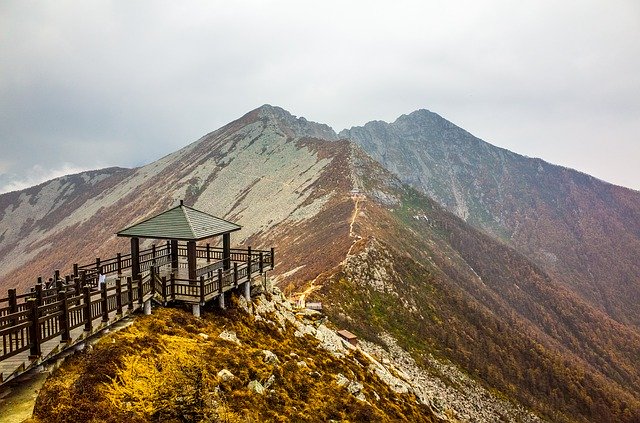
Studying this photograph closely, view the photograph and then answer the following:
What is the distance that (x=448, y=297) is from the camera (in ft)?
171

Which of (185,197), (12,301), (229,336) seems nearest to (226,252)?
(229,336)

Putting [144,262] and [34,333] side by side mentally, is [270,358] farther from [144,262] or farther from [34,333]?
[144,262]

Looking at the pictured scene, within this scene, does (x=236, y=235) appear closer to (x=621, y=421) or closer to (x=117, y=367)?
(x=621, y=421)

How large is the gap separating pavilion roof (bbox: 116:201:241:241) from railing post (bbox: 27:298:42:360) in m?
8.14

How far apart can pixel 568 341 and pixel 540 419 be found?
186 feet

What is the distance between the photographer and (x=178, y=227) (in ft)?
70.0

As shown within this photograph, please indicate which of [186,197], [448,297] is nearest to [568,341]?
[448,297]

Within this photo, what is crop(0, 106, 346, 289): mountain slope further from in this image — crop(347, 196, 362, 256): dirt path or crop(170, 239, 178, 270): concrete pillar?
crop(170, 239, 178, 270): concrete pillar

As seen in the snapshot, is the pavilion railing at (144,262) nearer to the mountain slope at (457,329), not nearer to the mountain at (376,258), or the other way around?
the mountain slope at (457,329)

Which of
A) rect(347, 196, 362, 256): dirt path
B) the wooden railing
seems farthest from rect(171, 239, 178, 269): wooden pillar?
rect(347, 196, 362, 256): dirt path

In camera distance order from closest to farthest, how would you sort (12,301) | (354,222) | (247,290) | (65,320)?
(65,320) < (12,301) < (247,290) < (354,222)

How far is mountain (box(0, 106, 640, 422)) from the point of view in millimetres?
42469

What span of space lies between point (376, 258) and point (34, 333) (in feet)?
139

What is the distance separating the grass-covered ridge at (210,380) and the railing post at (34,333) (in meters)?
0.91
